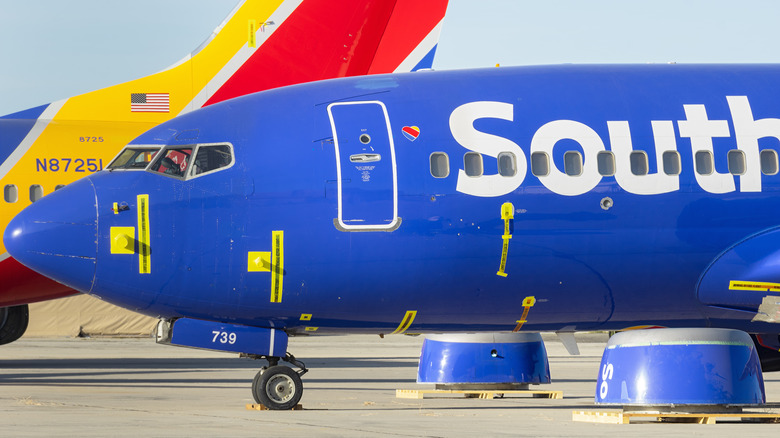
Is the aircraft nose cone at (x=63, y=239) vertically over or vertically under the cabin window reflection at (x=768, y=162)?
under

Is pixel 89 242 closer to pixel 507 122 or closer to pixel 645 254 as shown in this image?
pixel 507 122

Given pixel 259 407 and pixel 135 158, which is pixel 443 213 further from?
pixel 135 158

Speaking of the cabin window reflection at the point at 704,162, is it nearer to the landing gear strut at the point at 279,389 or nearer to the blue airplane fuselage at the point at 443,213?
the blue airplane fuselage at the point at 443,213

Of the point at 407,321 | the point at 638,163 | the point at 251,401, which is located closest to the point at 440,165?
the point at 407,321

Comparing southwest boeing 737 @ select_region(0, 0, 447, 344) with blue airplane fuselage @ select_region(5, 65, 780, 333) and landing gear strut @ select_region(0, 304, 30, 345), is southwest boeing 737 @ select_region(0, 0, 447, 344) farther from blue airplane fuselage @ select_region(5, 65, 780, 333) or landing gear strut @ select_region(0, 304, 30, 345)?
blue airplane fuselage @ select_region(5, 65, 780, 333)

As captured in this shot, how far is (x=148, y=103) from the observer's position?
24203 millimetres

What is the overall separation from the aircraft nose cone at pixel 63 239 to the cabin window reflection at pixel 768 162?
294 inches

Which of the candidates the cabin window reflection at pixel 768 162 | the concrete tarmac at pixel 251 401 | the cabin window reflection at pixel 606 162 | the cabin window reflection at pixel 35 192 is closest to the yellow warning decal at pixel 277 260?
the concrete tarmac at pixel 251 401

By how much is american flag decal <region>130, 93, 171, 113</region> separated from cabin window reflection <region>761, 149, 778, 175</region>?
509 inches

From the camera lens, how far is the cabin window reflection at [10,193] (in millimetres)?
23109

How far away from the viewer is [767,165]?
1453 cm

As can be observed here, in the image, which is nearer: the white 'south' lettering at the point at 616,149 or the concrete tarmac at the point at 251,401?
the concrete tarmac at the point at 251,401

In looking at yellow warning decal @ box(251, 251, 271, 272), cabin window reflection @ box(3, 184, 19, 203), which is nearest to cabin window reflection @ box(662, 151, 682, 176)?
yellow warning decal @ box(251, 251, 271, 272)

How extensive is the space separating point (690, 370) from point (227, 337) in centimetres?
503
